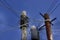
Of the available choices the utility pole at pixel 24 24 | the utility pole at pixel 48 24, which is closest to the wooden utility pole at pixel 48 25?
the utility pole at pixel 48 24

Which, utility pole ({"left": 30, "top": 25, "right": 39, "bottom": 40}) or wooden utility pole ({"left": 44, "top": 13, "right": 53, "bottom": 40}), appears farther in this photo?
wooden utility pole ({"left": 44, "top": 13, "right": 53, "bottom": 40})

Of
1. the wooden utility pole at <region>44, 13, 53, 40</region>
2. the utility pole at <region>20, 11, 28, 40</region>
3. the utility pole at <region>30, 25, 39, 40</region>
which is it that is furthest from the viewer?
the utility pole at <region>20, 11, 28, 40</region>

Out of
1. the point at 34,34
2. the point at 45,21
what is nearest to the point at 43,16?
the point at 45,21

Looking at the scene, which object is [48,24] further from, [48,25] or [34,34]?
[34,34]

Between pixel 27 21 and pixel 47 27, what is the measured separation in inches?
80.8

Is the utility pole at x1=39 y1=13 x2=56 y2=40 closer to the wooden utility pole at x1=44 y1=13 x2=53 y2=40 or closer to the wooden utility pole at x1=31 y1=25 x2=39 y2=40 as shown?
the wooden utility pole at x1=44 y1=13 x2=53 y2=40

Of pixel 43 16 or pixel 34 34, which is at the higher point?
pixel 43 16

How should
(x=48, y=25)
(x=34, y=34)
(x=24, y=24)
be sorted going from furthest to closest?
1. (x=24, y=24)
2. (x=48, y=25)
3. (x=34, y=34)

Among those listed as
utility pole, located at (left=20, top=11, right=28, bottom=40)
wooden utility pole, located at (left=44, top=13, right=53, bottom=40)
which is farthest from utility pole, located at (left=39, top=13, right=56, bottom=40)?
utility pole, located at (left=20, top=11, right=28, bottom=40)

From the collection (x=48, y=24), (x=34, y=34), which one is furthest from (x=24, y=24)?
(x=34, y=34)

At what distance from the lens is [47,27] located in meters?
13.5

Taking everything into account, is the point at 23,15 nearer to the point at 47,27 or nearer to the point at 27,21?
the point at 27,21

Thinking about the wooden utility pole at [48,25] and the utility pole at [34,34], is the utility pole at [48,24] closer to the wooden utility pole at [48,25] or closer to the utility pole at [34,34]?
the wooden utility pole at [48,25]

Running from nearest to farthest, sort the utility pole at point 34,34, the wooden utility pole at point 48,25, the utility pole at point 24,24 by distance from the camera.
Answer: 1. the utility pole at point 34,34
2. the wooden utility pole at point 48,25
3. the utility pole at point 24,24
